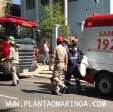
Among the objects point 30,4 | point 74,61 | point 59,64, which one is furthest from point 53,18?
point 59,64

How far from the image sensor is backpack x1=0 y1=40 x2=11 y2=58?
1878 cm

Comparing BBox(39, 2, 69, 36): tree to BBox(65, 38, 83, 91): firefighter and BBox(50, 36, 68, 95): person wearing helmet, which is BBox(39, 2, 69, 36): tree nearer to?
BBox(65, 38, 83, 91): firefighter

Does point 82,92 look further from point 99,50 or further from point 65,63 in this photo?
point 99,50

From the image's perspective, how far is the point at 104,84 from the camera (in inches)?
580

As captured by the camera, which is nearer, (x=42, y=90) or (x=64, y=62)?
(x=64, y=62)

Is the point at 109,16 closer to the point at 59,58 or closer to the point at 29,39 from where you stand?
the point at 59,58

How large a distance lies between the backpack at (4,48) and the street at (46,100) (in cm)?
156

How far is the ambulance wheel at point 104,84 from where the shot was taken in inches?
571

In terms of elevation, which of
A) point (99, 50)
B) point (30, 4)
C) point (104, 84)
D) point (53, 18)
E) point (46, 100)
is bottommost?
point (46, 100)

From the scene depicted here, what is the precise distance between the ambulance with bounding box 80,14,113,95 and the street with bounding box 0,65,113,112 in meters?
0.49

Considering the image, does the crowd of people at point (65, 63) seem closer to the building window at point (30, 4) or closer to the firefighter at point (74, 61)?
the firefighter at point (74, 61)

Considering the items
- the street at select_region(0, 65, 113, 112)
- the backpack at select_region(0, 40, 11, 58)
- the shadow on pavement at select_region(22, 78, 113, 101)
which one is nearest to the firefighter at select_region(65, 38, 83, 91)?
the shadow on pavement at select_region(22, 78, 113, 101)

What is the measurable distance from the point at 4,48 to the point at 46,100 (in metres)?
5.77

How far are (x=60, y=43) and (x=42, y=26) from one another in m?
17.5
